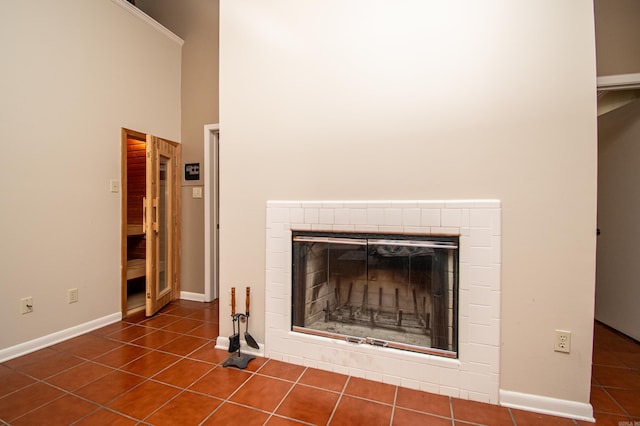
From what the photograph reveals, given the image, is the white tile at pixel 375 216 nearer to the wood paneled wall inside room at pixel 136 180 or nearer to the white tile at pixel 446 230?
the white tile at pixel 446 230

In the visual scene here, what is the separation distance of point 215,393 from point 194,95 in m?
3.17

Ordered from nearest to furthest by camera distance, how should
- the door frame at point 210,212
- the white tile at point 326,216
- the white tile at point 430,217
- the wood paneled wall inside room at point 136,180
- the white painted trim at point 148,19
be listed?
the white tile at point 430,217, the white tile at point 326,216, the white painted trim at point 148,19, the door frame at point 210,212, the wood paneled wall inside room at point 136,180

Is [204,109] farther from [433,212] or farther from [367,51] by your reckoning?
[433,212]

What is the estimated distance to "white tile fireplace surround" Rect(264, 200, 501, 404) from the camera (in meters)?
1.54

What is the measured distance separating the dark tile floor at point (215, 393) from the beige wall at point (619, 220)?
37 cm

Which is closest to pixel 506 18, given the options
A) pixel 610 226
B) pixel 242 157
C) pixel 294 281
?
pixel 242 157

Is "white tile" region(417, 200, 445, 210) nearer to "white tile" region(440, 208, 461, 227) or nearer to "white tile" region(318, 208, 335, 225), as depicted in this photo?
"white tile" region(440, 208, 461, 227)

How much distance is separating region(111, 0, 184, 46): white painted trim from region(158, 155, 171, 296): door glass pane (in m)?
1.44

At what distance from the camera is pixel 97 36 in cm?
254

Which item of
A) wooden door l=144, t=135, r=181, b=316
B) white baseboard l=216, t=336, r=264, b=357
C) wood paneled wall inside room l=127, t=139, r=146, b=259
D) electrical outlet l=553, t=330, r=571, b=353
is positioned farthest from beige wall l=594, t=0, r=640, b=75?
wood paneled wall inside room l=127, t=139, r=146, b=259

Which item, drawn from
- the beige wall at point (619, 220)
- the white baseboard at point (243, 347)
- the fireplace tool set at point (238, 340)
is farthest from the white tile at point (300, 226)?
the beige wall at point (619, 220)

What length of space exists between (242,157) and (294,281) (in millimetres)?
1000

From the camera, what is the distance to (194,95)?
11.0 ft

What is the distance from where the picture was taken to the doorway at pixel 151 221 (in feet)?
9.17
